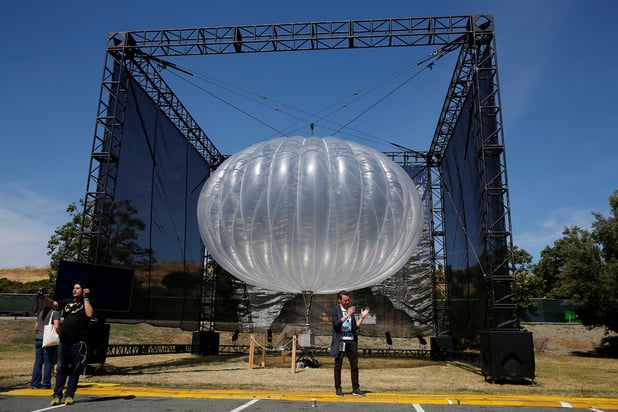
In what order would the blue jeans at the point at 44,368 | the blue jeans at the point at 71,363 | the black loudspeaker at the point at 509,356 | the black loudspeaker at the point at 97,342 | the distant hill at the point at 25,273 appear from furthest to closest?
1. the distant hill at the point at 25,273
2. the black loudspeaker at the point at 97,342
3. the black loudspeaker at the point at 509,356
4. the blue jeans at the point at 44,368
5. the blue jeans at the point at 71,363

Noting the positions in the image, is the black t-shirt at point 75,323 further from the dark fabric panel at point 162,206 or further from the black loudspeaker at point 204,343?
the black loudspeaker at point 204,343

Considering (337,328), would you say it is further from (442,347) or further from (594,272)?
(594,272)

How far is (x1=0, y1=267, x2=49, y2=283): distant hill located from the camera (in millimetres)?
64931

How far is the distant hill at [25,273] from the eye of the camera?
64.9m

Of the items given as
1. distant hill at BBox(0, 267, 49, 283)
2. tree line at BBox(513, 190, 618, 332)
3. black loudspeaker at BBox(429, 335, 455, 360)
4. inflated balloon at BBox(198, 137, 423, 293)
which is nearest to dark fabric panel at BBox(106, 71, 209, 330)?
inflated balloon at BBox(198, 137, 423, 293)

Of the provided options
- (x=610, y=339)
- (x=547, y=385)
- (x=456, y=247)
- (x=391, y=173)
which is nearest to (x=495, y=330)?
(x=547, y=385)

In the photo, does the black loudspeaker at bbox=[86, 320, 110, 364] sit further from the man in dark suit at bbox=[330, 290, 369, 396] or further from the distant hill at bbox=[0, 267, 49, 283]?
the distant hill at bbox=[0, 267, 49, 283]

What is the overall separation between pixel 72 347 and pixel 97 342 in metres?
5.31

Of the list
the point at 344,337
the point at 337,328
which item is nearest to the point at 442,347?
the point at 344,337

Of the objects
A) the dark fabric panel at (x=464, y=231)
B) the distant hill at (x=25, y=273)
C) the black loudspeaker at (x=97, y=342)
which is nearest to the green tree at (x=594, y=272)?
the dark fabric panel at (x=464, y=231)

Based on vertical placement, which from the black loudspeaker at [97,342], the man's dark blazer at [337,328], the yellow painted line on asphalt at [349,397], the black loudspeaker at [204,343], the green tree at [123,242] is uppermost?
the green tree at [123,242]

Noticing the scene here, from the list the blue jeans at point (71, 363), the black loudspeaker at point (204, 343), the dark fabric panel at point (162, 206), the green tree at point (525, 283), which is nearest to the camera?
the blue jeans at point (71, 363)

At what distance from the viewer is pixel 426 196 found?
883 inches

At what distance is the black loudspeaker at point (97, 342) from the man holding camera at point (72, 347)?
15.8ft
